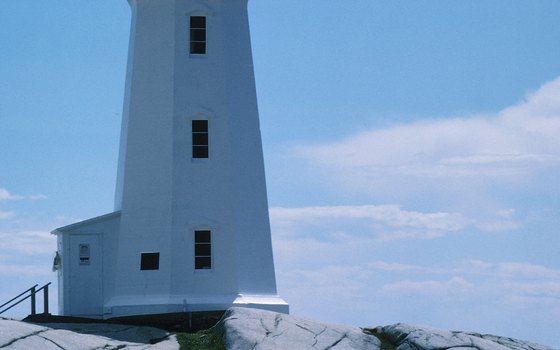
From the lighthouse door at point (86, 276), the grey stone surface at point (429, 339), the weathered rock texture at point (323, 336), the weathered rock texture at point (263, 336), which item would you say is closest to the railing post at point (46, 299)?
the lighthouse door at point (86, 276)

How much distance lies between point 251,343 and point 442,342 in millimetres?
5085

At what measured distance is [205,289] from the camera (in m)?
28.1

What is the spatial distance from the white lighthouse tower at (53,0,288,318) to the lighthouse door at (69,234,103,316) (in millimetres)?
30

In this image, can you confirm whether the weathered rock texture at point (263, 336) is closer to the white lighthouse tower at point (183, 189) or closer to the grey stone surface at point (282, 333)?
→ the grey stone surface at point (282, 333)

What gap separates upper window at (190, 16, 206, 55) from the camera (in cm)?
2947

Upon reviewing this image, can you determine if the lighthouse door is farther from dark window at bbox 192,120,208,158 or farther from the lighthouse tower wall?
dark window at bbox 192,120,208,158

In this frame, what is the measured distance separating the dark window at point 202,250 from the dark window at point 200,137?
7.83 feet

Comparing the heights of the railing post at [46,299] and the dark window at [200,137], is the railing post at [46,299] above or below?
below

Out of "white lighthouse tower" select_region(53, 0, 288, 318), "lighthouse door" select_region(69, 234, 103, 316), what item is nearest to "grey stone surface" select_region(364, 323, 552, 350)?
"white lighthouse tower" select_region(53, 0, 288, 318)

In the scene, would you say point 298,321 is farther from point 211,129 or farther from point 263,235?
point 211,129

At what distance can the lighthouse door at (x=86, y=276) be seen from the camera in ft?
95.5

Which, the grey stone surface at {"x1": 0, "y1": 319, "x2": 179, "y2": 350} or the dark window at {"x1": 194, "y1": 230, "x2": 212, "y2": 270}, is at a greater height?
the dark window at {"x1": 194, "y1": 230, "x2": 212, "y2": 270}

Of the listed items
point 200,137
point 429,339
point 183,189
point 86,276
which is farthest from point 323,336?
point 86,276

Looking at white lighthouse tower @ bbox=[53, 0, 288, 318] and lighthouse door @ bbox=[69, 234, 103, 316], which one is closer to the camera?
white lighthouse tower @ bbox=[53, 0, 288, 318]
